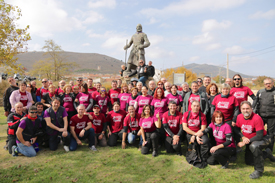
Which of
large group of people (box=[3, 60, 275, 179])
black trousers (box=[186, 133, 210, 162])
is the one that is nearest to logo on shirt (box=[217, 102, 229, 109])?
large group of people (box=[3, 60, 275, 179])

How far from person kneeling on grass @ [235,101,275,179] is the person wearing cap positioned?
367 cm

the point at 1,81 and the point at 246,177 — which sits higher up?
the point at 1,81

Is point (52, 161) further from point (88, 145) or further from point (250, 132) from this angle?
point (250, 132)

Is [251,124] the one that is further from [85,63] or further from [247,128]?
[85,63]

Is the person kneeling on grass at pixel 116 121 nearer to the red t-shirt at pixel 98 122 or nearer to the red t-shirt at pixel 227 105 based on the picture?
the red t-shirt at pixel 98 122

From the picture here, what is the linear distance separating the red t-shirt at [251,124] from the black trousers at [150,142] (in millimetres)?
2021

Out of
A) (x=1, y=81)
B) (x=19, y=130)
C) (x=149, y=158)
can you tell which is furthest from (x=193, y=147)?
(x=1, y=81)

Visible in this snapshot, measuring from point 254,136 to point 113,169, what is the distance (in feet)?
10.3

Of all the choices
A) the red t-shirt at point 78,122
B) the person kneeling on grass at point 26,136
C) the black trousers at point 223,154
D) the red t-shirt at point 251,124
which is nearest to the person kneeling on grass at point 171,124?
the black trousers at point 223,154

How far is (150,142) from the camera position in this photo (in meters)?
4.72

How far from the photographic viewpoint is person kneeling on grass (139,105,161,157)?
4640 mm

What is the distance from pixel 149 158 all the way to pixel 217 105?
222 centimetres

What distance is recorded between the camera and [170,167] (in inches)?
155

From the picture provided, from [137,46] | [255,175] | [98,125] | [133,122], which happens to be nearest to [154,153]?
[133,122]
